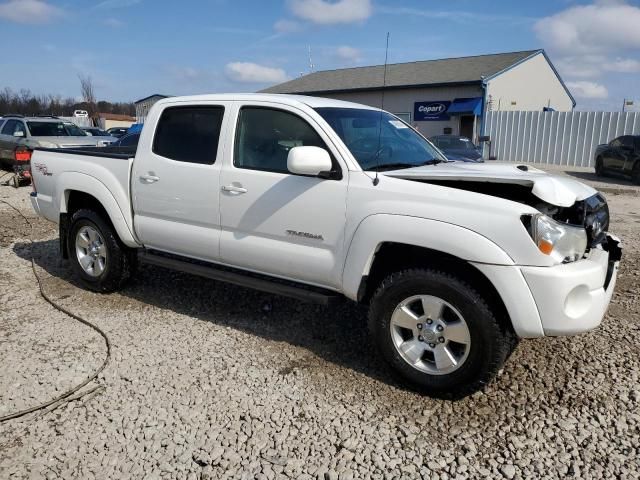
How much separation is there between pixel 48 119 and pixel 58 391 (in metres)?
13.4

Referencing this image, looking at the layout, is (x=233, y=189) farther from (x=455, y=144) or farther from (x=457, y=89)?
(x=457, y=89)

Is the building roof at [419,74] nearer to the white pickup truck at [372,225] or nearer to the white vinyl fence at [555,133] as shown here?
the white vinyl fence at [555,133]

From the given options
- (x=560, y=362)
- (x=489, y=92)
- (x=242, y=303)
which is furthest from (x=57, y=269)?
(x=489, y=92)

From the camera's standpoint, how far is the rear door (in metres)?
4.25

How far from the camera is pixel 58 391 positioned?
3.49 metres

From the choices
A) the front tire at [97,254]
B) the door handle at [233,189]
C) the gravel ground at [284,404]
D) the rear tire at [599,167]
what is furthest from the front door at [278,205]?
the rear tire at [599,167]

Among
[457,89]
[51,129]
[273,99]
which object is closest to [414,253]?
[273,99]

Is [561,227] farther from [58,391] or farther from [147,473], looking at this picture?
[58,391]

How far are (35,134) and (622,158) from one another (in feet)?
55.6

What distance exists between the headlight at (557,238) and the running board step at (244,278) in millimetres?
1407

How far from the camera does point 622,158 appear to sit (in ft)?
54.4

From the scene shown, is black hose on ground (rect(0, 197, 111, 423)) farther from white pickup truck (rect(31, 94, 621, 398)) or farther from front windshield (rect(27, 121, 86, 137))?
front windshield (rect(27, 121, 86, 137))

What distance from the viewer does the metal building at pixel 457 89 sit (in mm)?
27375

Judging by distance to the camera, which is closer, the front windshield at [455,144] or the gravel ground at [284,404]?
the gravel ground at [284,404]
